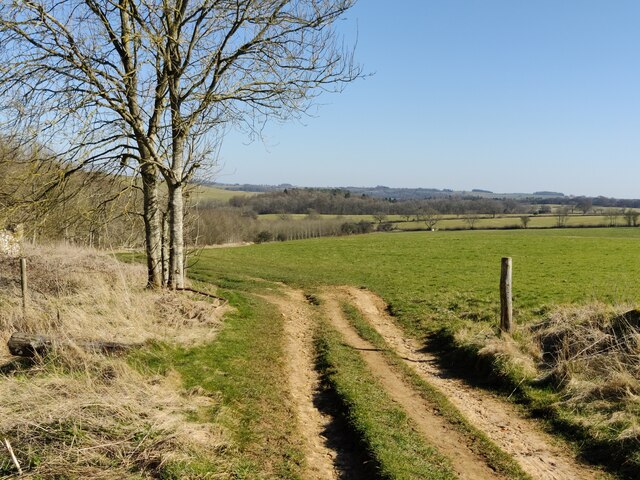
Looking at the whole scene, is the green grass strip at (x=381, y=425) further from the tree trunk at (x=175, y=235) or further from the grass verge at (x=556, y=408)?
the tree trunk at (x=175, y=235)

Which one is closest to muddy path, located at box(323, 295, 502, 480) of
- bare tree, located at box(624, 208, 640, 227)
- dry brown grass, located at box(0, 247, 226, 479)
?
dry brown grass, located at box(0, 247, 226, 479)

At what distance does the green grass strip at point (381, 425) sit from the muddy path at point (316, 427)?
20 centimetres

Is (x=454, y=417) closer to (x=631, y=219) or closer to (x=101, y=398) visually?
(x=101, y=398)

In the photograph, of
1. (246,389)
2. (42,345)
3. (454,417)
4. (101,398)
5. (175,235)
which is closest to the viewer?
(101,398)

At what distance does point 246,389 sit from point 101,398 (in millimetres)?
2419

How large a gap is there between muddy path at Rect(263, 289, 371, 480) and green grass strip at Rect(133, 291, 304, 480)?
0.52 feet

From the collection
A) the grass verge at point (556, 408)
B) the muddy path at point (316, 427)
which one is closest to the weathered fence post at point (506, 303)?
the grass verge at point (556, 408)

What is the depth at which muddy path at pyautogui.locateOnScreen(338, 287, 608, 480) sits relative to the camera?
19.6ft

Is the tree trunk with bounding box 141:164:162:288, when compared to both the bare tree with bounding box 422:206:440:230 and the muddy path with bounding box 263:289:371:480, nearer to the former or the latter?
the muddy path with bounding box 263:289:371:480

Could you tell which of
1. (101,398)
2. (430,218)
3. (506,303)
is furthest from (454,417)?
(430,218)

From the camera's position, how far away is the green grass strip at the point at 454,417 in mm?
5973

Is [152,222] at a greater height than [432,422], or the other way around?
[152,222]

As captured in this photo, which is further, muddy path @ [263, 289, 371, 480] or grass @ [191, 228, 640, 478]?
grass @ [191, 228, 640, 478]

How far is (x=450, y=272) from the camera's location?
25.0 metres
